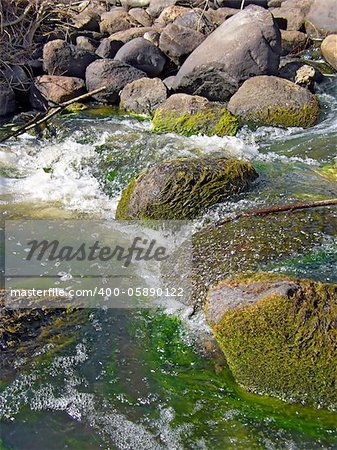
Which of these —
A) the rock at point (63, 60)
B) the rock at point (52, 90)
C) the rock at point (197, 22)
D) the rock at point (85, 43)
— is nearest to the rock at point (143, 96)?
the rock at point (52, 90)

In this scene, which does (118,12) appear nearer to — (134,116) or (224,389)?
(134,116)

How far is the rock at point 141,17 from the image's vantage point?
1270 centimetres

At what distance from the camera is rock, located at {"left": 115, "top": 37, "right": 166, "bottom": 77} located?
979 centimetres

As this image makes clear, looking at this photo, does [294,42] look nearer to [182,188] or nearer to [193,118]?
[193,118]

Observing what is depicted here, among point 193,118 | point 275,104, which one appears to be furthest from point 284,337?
point 275,104

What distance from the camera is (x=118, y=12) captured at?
12672 mm

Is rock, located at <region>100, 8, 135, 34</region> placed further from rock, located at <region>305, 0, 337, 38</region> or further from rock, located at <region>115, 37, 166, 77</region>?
rock, located at <region>305, 0, 337, 38</region>

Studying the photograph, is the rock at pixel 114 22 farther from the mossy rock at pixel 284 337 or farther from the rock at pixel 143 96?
the mossy rock at pixel 284 337

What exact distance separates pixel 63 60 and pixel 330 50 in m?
5.10

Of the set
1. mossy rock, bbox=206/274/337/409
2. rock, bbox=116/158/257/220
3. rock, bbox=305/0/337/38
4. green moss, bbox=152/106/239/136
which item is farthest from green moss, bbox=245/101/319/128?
rock, bbox=305/0/337/38

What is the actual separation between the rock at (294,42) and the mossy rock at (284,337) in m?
9.11

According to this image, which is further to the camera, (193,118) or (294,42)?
(294,42)

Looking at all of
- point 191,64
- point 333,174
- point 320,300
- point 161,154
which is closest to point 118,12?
point 191,64

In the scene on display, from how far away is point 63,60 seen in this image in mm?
9633
